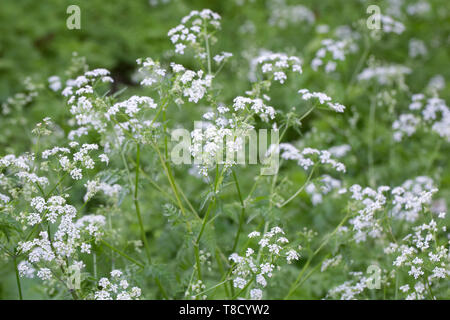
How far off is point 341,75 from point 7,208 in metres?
5.27

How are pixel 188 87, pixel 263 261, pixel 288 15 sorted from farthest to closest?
pixel 288 15 < pixel 188 87 < pixel 263 261

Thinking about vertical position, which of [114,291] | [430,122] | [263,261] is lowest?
[114,291]

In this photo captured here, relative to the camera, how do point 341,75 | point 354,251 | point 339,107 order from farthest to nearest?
point 341,75, point 354,251, point 339,107

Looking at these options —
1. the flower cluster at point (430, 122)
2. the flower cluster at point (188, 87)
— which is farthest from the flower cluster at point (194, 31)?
the flower cluster at point (430, 122)

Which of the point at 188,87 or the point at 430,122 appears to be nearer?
the point at 188,87

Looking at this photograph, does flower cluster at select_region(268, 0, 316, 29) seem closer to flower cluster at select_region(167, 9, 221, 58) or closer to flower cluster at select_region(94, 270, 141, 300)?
flower cluster at select_region(167, 9, 221, 58)

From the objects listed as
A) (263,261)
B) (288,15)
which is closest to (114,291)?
(263,261)

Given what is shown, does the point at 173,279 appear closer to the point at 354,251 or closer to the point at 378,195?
the point at 378,195

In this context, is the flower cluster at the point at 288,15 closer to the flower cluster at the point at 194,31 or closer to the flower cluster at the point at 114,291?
the flower cluster at the point at 194,31

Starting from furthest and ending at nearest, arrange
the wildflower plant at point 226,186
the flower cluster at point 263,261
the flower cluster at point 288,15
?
1. the flower cluster at point 288,15
2. the wildflower plant at point 226,186
3. the flower cluster at point 263,261

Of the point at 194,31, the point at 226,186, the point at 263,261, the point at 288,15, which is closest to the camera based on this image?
the point at 263,261

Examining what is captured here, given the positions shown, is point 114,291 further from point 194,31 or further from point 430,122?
point 430,122

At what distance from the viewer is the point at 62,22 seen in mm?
7969
